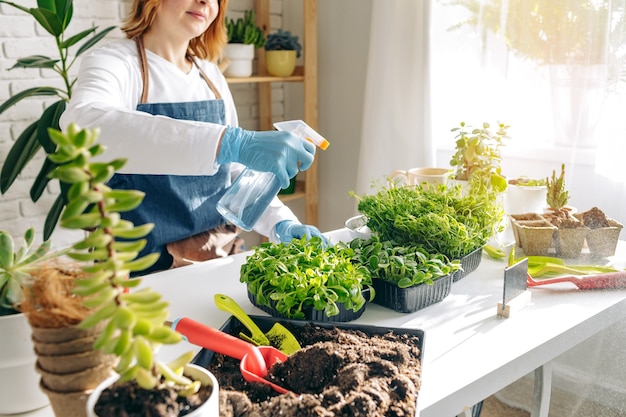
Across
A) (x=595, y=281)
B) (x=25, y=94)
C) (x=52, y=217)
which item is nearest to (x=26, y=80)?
(x=25, y=94)

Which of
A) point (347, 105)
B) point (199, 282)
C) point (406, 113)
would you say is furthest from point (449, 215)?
point (347, 105)

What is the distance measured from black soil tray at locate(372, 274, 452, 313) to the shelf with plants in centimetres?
172

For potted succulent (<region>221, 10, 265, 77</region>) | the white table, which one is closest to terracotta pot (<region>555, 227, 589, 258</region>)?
the white table

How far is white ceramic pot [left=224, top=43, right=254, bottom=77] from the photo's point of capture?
2600 millimetres

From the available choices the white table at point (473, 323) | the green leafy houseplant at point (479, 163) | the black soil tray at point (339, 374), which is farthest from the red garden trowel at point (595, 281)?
the black soil tray at point (339, 374)

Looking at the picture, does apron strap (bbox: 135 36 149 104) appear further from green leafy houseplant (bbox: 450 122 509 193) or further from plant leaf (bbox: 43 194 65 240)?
green leafy houseplant (bbox: 450 122 509 193)

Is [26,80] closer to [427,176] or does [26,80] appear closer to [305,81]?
[305,81]

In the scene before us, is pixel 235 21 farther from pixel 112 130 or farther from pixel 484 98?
pixel 112 130

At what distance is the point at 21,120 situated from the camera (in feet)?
7.47

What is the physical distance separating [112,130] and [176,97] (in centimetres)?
43

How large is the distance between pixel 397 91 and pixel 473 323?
157 cm

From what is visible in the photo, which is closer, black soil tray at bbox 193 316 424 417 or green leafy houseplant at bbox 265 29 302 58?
black soil tray at bbox 193 316 424 417

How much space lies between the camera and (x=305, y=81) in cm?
281

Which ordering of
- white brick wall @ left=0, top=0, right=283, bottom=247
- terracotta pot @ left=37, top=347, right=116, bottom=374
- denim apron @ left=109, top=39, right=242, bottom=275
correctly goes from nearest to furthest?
1. terracotta pot @ left=37, top=347, right=116, bottom=374
2. denim apron @ left=109, top=39, right=242, bottom=275
3. white brick wall @ left=0, top=0, right=283, bottom=247
